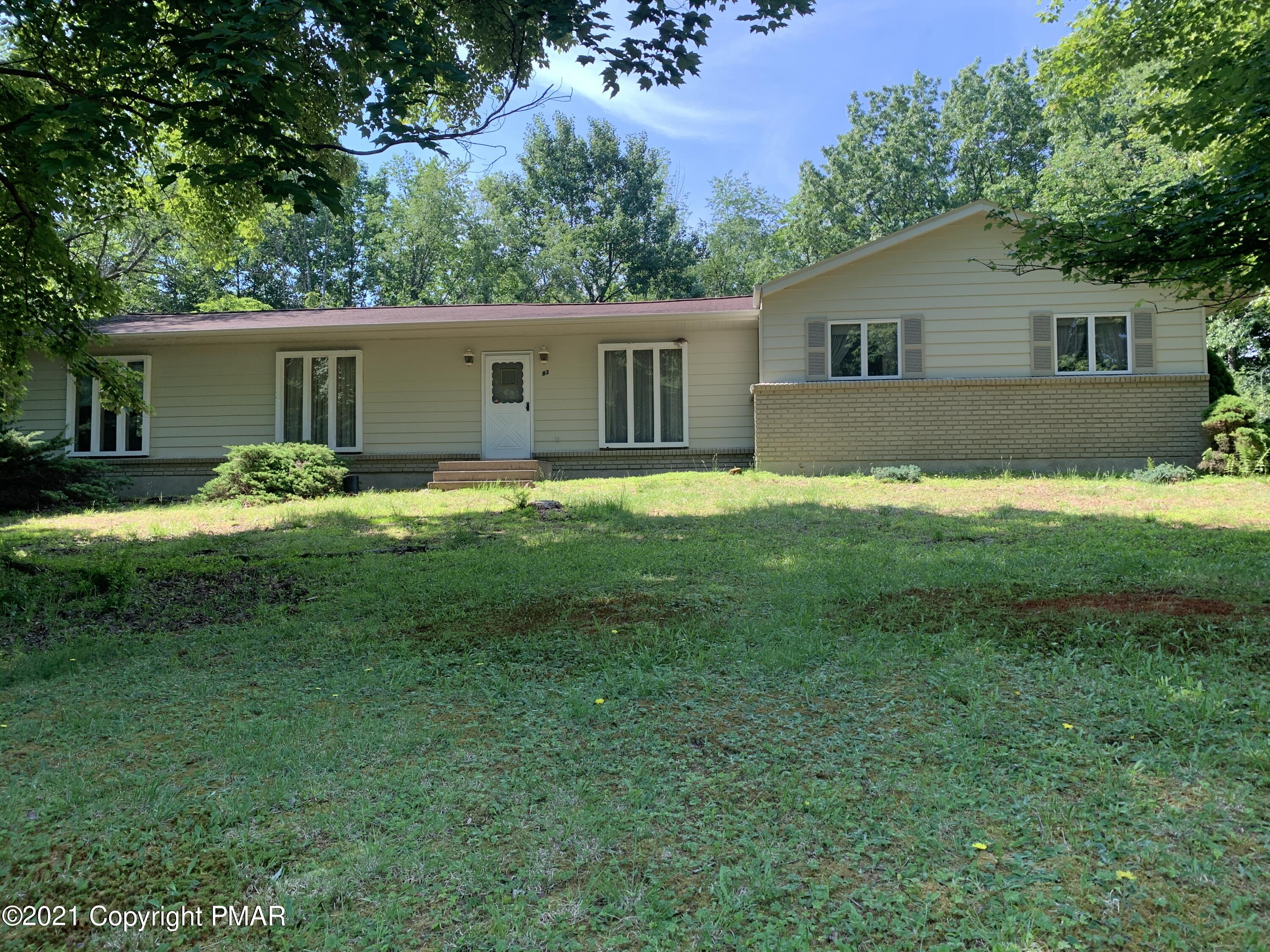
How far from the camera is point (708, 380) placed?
1432cm

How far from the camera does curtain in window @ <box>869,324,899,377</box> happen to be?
523 inches

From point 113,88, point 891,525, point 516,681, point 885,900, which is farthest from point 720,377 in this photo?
point 885,900

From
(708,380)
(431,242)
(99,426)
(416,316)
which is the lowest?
(99,426)

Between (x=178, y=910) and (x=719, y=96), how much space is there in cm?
3491

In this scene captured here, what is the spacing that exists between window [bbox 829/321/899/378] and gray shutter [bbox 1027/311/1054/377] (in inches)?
87.7

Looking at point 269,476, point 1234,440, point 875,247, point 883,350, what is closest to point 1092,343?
point 1234,440

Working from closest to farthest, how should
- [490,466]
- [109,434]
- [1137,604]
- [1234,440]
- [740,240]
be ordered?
1. [1137,604]
2. [1234,440]
3. [490,466]
4. [109,434]
5. [740,240]

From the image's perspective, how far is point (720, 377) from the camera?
1430 centimetres

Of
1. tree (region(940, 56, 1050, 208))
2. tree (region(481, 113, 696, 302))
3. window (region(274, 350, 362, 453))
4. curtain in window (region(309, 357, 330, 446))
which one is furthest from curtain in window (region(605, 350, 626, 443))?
tree (region(940, 56, 1050, 208))

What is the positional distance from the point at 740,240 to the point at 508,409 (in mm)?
27052

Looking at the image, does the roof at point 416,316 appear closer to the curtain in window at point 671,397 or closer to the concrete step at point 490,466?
the curtain in window at point 671,397

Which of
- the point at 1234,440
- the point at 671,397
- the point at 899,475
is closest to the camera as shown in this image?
the point at 1234,440

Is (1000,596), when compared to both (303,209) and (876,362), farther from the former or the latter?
(876,362)

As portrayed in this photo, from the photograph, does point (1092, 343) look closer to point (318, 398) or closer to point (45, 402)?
point (318, 398)
